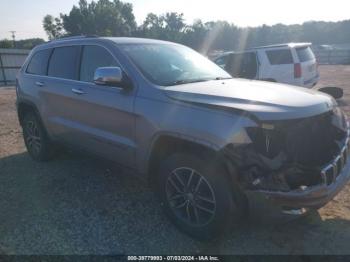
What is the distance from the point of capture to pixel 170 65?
14.6ft

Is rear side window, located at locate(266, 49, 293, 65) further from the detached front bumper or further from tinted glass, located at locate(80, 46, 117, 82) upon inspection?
the detached front bumper

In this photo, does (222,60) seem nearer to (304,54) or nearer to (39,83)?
(304,54)

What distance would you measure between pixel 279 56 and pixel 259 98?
28.5ft

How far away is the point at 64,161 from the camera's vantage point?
6234mm

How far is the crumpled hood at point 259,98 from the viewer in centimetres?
318

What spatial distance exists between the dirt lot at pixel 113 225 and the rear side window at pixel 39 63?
1.64 meters

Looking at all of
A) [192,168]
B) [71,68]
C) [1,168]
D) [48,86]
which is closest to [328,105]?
[192,168]

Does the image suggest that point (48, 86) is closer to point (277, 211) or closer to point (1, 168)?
point (1, 168)

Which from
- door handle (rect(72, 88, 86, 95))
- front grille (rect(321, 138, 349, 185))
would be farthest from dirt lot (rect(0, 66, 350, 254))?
door handle (rect(72, 88, 86, 95))

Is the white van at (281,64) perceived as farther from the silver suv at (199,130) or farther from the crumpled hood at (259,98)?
the crumpled hood at (259,98)

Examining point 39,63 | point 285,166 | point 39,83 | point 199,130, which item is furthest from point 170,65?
point 39,63

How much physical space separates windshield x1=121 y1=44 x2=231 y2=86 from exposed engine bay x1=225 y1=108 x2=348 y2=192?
130 centimetres

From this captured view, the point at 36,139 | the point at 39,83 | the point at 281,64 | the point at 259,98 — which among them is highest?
the point at 259,98

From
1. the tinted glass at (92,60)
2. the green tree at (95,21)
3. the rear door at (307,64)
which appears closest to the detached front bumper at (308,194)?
the tinted glass at (92,60)
